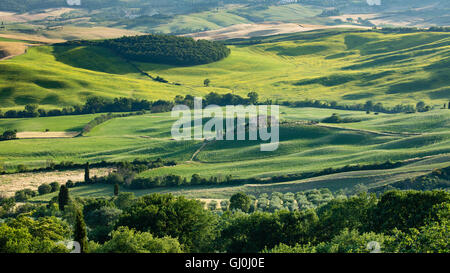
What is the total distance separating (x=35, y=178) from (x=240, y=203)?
46536mm

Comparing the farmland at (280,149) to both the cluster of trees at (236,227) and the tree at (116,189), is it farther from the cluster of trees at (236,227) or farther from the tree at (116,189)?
the cluster of trees at (236,227)

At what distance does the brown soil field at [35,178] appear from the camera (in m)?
92.6

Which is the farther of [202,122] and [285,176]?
[202,122]

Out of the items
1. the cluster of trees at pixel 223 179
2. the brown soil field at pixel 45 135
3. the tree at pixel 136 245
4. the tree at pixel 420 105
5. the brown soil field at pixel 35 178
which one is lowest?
the brown soil field at pixel 45 135

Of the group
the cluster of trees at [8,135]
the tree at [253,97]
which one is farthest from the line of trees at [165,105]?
the cluster of trees at [8,135]

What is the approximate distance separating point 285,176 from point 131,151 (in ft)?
148

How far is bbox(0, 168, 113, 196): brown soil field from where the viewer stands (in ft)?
304

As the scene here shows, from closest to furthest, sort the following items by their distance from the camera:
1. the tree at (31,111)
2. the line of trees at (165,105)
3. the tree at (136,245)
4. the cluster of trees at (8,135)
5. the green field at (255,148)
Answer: the tree at (136,245), the green field at (255,148), the cluster of trees at (8,135), the tree at (31,111), the line of trees at (165,105)

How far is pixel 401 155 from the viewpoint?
9812cm

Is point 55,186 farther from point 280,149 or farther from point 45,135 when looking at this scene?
point 45,135

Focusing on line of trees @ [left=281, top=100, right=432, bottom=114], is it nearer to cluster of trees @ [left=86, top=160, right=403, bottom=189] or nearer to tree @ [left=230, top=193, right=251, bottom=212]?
cluster of trees @ [left=86, top=160, right=403, bottom=189]

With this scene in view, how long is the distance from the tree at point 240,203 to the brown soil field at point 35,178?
122 ft

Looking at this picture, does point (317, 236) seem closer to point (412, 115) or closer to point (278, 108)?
point (412, 115)
